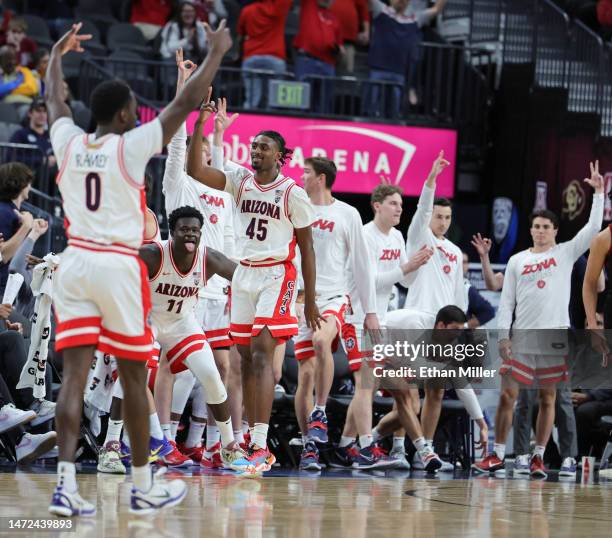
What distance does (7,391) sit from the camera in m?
8.61

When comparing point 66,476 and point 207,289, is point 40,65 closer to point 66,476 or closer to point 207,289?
point 207,289

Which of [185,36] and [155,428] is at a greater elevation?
[185,36]

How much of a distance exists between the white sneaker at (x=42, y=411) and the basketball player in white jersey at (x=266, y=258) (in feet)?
5.07

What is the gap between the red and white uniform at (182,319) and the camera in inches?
315

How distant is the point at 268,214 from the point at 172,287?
0.82 meters

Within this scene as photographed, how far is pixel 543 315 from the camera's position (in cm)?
1049

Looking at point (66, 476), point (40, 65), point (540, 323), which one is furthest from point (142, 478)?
point (40, 65)

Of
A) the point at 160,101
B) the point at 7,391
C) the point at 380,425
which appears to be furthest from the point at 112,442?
the point at 160,101

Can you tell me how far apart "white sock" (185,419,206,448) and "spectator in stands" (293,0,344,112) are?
6641mm

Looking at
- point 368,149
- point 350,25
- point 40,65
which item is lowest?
point 368,149

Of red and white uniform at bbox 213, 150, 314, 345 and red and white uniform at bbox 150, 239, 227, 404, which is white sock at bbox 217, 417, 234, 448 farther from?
red and white uniform at bbox 213, 150, 314, 345

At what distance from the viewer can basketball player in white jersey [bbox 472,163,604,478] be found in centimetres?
1041

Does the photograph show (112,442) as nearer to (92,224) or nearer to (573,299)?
(92,224)

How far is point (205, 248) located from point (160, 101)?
22.7ft
